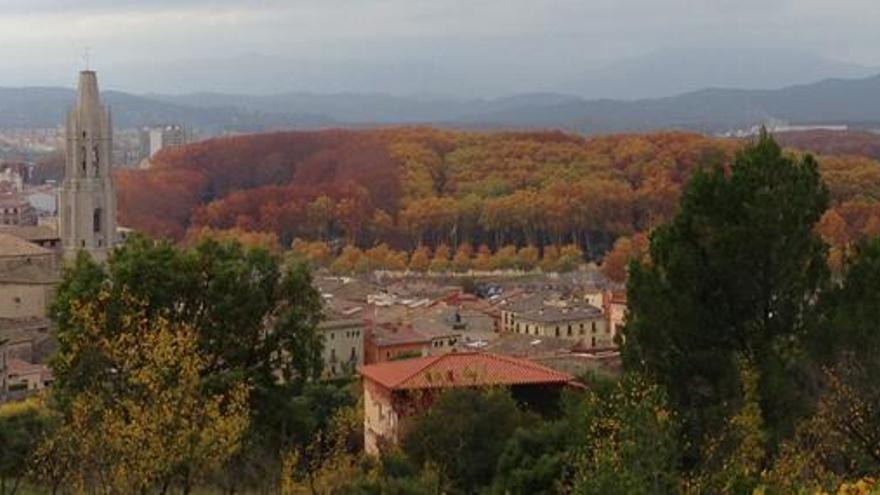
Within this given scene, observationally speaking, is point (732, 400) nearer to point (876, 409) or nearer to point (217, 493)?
point (876, 409)

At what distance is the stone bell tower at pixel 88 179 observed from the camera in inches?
1561

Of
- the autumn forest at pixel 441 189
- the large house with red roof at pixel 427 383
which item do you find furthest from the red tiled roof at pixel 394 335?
the autumn forest at pixel 441 189

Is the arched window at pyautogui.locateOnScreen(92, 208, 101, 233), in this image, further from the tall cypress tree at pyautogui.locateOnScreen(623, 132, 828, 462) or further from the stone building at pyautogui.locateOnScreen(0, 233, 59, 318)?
the tall cypress tree at pyautogui.locateOnScreen(623, 132, 828, 462)

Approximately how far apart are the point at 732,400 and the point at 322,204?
50247mm

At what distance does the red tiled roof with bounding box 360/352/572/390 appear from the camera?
19.0 metres

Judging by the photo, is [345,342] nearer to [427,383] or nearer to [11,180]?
[427,383]

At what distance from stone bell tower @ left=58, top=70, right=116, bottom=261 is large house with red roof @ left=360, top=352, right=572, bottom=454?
20.5m

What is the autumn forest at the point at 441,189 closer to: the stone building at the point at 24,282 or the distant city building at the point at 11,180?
the distant city building at the point at 11,180

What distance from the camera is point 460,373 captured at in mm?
19516

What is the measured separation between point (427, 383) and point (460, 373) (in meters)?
0.63

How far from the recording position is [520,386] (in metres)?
20.0

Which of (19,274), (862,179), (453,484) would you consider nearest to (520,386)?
(453,484)

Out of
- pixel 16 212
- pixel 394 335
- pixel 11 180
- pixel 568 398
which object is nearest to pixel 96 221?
pixel 394 335

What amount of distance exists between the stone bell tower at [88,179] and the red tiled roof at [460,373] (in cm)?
2036
